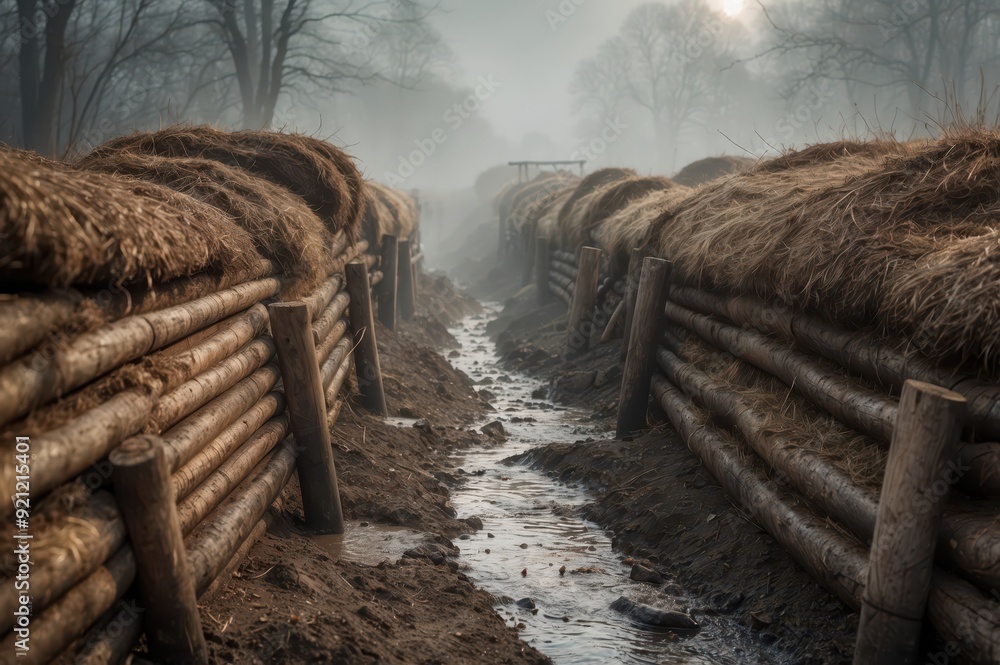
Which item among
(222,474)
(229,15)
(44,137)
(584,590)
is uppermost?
(229,15)

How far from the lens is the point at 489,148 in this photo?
3957 inches

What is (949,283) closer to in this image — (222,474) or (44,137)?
(222,474)

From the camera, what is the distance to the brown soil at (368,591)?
3.62 metres

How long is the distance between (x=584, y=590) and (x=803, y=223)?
9.07 feet

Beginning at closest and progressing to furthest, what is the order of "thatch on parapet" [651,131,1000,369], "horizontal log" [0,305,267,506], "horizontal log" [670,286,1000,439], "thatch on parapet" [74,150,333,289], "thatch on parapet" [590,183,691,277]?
"horizontal log" [0,305,267,506] < "horizontal log" [670,286,1000,439] < "thatch on parapet" [651,131,1000,369] < "thatch on parapet" [74,150,333,289] < "thatch on parapet" [590,183,691,277]

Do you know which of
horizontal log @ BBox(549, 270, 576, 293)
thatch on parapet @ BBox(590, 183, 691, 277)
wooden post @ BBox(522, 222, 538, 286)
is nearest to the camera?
thatch on parapet @ BBox(590, 183, 691, 277)

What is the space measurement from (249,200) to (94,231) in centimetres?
340

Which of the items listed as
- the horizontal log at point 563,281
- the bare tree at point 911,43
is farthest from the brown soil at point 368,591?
the bare tree at point 911,43

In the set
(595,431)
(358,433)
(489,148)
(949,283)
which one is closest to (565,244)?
(595,431)

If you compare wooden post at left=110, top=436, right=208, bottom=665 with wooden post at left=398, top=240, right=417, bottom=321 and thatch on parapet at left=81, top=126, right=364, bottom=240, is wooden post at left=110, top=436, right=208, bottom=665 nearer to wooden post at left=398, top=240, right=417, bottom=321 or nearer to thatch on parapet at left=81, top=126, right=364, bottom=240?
thatch on parapet at left=81, top=126, right=364, bottom=240

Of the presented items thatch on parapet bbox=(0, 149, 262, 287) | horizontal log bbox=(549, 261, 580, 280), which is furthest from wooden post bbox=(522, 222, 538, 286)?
thatch on parapet bbox=(0, 149, 262, 287)

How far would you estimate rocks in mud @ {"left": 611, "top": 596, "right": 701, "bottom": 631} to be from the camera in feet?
15.5

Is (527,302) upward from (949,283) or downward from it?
downward

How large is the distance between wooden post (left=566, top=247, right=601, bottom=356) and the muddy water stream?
3.21 m
